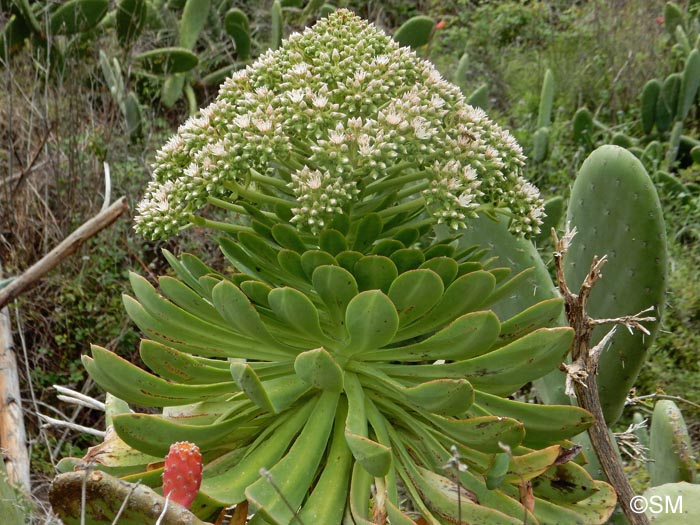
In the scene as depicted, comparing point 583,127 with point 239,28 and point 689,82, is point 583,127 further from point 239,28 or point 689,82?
point 239,28

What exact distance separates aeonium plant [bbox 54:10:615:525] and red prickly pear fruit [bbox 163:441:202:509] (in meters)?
0.09

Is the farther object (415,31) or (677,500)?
(415,31)

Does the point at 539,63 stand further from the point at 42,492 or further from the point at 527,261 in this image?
the point at 527,261

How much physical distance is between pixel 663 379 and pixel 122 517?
3.62 metres

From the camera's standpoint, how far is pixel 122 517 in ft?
3.35

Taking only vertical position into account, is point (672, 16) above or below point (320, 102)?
below

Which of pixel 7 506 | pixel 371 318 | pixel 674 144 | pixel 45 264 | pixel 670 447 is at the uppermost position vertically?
pixel 371 318

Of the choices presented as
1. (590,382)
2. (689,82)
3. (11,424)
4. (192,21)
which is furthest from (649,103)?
(590,382)

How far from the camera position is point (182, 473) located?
1022 millimetres

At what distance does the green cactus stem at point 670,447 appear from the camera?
1.75 metres

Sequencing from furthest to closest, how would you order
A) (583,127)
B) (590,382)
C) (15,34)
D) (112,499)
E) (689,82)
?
(583,127)
(689,82)
(15,34)
(590,382)
(112,499)

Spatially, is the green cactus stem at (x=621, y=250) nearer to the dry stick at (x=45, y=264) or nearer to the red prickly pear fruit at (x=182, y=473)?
the red prickly pear fruit at (x=182, y=473)

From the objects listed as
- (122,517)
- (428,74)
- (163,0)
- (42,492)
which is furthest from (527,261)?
(163,0)

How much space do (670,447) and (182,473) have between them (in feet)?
3.85
